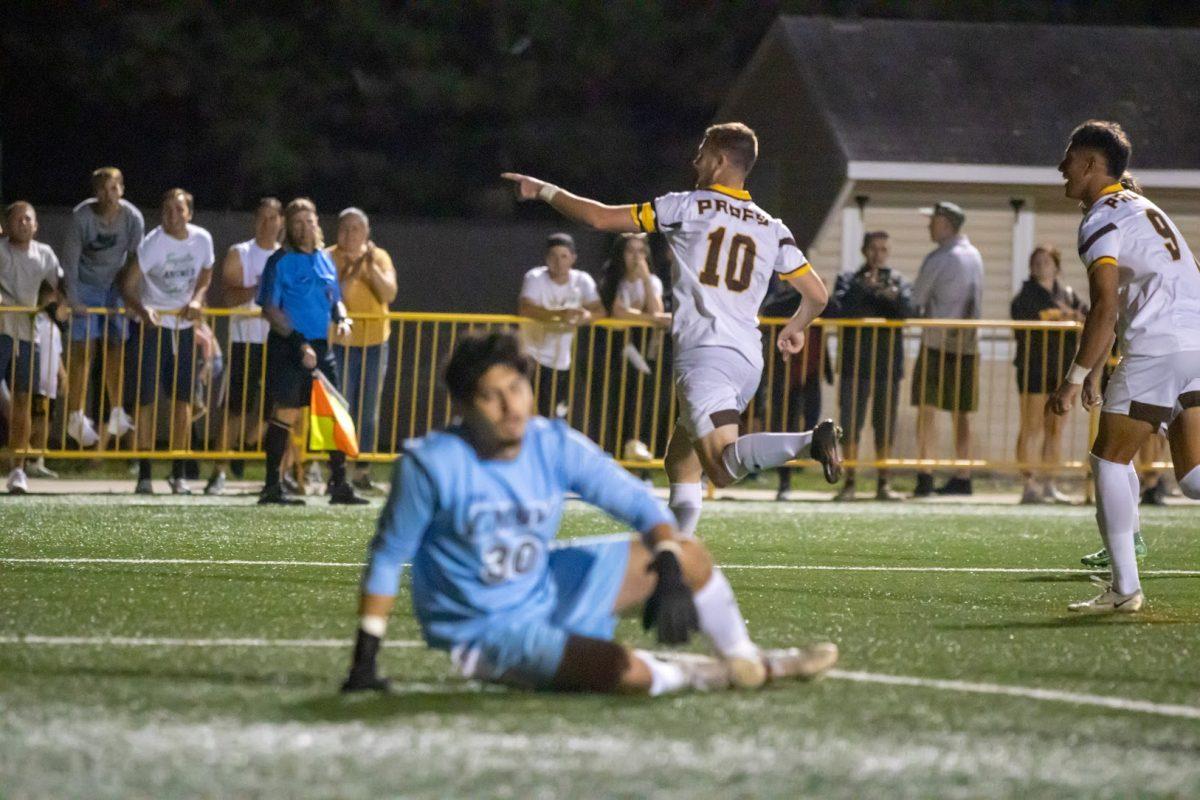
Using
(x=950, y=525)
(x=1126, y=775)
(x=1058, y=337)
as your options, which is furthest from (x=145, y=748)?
(x=1058, y=337)

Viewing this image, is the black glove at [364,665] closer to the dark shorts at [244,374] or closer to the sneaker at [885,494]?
the dark shorts at [244,374]

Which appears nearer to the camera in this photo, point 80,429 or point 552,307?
point 80,429

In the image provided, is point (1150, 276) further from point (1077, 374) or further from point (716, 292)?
point (716, 292)

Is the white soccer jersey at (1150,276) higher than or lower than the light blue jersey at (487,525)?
higher

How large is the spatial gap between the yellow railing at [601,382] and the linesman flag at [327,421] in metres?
1.47

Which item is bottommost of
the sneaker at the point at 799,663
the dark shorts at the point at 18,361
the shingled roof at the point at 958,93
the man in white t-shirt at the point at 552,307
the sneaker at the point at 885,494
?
the sneaker at the point at 799,663

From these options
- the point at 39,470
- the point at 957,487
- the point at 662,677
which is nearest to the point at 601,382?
the point at 957,487

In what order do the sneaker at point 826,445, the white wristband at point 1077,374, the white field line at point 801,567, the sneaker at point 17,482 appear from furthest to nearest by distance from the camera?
the sneaker at point 17,482, the white field line at point 801,567, the sneaker at point 826,445, the white wristband at point 1077,374

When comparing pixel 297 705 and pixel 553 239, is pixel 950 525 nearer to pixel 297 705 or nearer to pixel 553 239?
pixel 553 239

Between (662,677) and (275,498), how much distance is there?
8.13 meters

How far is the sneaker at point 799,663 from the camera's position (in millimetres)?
5977

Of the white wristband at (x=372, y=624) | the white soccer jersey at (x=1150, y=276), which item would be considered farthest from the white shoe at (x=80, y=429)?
the white wristband at (x=372, y=624)

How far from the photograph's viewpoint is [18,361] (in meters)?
14.7

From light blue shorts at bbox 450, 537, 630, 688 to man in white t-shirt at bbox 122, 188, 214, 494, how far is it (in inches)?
363
